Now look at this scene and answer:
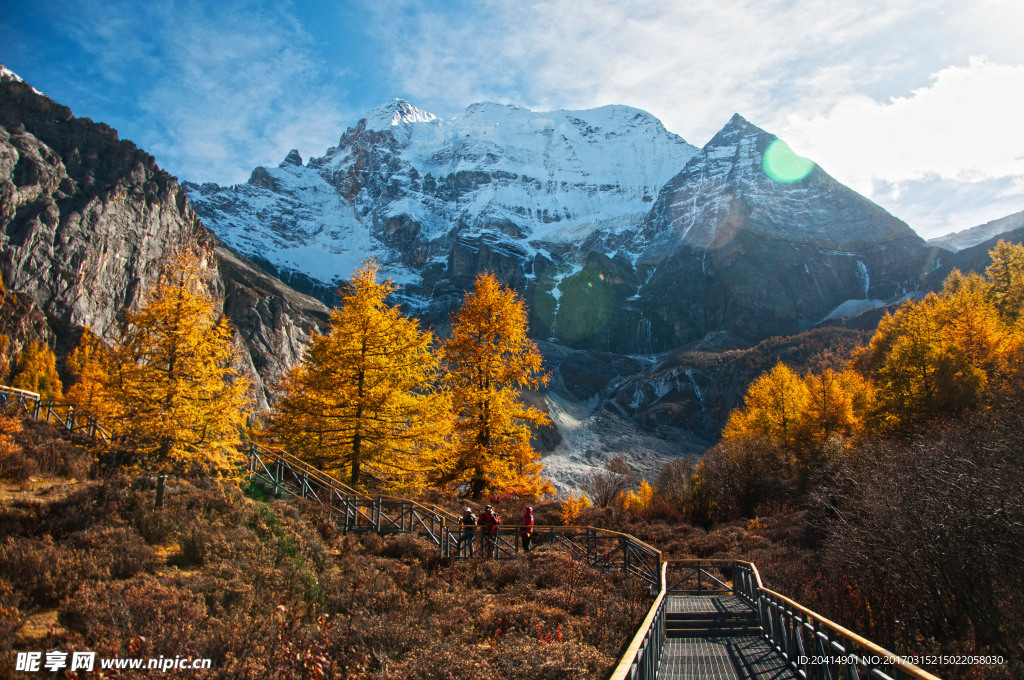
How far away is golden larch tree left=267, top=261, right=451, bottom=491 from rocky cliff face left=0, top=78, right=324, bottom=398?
7793 centimetres

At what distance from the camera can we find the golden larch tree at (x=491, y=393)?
1753cm

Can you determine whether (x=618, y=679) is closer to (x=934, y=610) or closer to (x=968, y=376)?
(x=934, y=610)

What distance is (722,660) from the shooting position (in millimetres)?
7570

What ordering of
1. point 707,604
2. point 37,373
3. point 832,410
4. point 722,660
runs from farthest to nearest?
1. point 37,373
2. point 832,410
3. point 707,604
4. point 722,660

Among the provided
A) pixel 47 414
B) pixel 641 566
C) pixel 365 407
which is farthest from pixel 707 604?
pixel 47 414

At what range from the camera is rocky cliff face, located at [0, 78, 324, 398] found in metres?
84.7

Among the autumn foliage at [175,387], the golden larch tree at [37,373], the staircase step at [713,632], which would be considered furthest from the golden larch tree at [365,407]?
the golden larch tree at [37,373]

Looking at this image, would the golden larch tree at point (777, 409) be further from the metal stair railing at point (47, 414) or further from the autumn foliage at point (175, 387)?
the metal stair railing at point (47, 414)

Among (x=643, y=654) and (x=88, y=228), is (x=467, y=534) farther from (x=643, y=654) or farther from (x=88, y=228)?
(x=88, y=228)

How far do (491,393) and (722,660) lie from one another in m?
11.1

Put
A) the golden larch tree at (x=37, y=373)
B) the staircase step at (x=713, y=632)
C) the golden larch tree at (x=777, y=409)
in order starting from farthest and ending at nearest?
the golden larch tree at (x=37, y=373), the golden larch tree at (x=777, y=409), the staircase step at (x=713, y=632)

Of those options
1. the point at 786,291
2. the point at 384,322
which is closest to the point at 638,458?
the point at 384,322

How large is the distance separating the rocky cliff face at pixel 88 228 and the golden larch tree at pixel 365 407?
77.9 metres

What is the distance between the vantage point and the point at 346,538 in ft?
37.0
